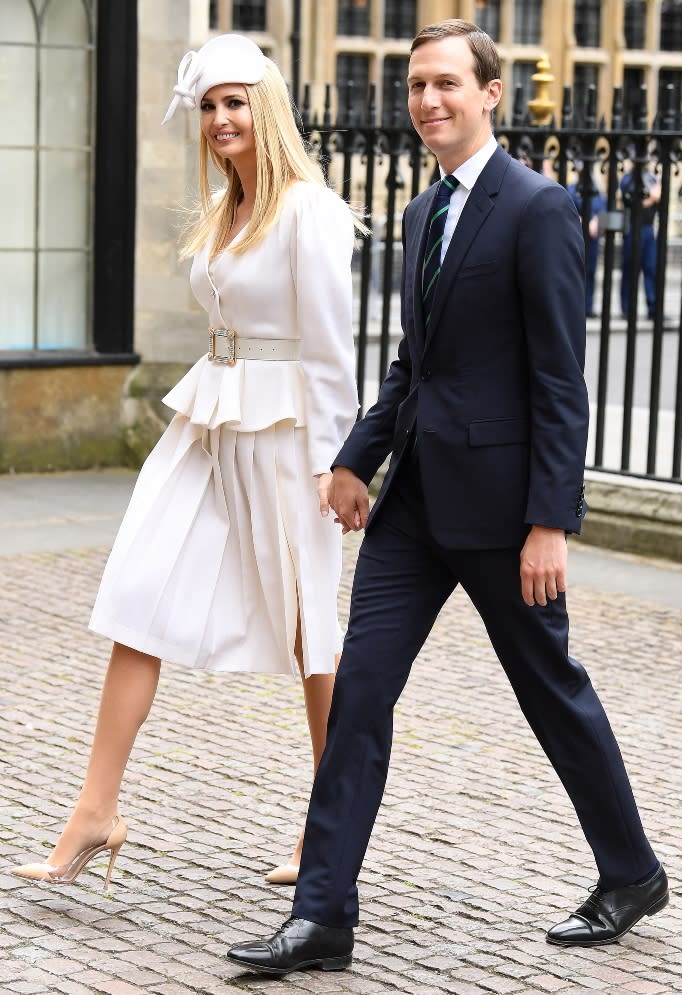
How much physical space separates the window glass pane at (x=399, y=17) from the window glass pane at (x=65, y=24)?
22.5m

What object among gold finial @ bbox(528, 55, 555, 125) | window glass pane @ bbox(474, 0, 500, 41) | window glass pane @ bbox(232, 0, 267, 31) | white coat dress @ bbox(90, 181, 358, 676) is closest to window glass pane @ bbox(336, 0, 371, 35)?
window glass pane @ bbox(232, 0, 267, 31)

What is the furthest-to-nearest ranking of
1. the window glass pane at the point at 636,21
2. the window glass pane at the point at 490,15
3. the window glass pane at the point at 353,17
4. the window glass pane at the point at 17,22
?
the window glass pane at the point at 636,21
the window glass pane at the point at 490,15
the window glass pane at the point at 353,17
the window glass pane at the point at 17,22

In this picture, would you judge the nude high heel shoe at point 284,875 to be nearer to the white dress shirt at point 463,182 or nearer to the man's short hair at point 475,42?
the white dress shirt at point 463,182

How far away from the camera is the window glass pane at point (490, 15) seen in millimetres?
32625

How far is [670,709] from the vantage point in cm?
618

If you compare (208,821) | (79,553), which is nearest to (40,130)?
(79,553)

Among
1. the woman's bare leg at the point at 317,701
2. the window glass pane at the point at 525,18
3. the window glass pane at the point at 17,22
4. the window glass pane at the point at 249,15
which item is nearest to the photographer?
the woman's bare leg at the point at 317,701

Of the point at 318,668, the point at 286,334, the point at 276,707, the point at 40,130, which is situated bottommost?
the point at 276,707

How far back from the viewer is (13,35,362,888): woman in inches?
168

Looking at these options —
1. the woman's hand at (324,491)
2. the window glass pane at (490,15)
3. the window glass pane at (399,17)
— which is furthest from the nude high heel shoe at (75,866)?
the window glass pane at (490,15)

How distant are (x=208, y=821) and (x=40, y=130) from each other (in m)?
6.19

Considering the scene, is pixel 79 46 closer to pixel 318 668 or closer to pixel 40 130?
pixel 40 130

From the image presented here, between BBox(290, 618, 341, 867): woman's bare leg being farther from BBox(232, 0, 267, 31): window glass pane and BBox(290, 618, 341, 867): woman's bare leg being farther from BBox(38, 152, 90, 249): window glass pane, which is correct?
BBox(232, 0, 267, 31): window glass pane

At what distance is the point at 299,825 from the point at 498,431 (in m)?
1.46
